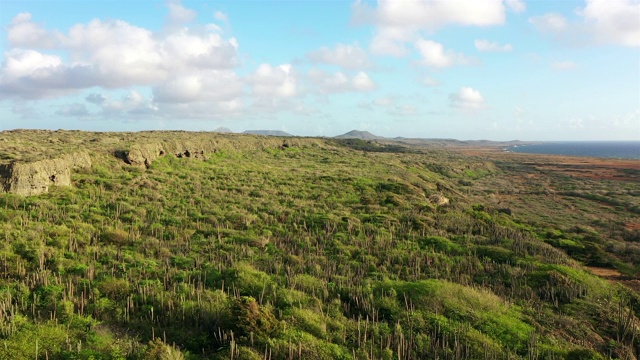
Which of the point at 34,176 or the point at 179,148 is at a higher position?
the point at 179,148

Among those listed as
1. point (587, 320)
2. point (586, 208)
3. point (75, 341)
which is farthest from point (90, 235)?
point (586, 208)

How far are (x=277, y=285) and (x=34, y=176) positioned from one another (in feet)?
59.0

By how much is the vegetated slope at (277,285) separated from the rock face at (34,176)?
894 mm

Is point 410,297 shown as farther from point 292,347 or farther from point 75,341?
point 75,341

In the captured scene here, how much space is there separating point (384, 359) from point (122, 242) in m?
13.8

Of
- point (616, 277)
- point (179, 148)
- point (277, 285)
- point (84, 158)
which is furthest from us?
point (179, 148)

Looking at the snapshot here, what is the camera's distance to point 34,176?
21.8 m

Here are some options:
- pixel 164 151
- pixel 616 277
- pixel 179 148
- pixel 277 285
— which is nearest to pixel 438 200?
pixel 616 277

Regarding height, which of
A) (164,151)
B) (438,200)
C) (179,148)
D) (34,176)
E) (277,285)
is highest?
(179,148)

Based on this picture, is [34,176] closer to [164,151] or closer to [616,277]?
[164,151]

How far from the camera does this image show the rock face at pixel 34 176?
20.9 meters

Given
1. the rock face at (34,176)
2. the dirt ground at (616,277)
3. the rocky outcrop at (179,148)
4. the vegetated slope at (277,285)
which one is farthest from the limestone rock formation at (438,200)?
the rock face at (34,176)

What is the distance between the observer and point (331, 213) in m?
25.9

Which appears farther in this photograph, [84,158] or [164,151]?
[164,151]
